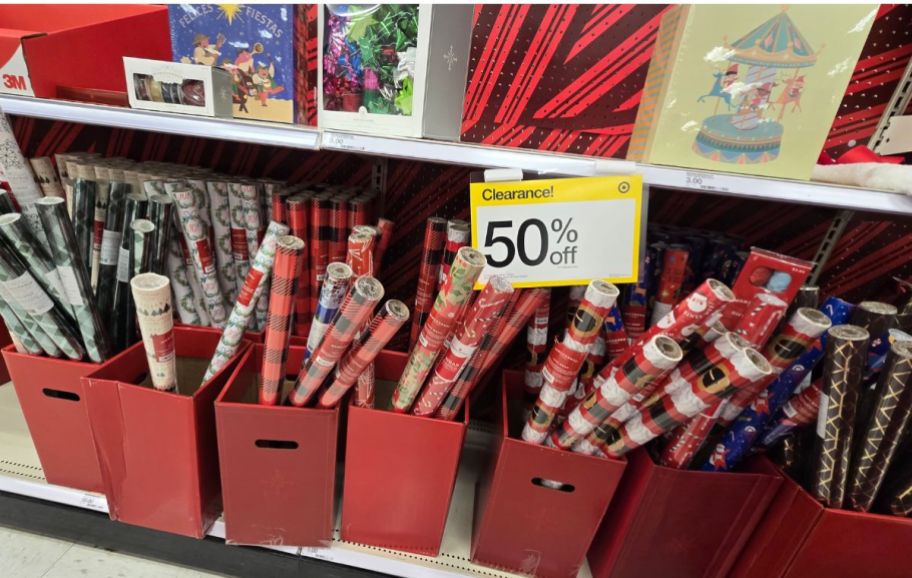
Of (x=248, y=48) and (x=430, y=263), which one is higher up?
(x=248, y=48)

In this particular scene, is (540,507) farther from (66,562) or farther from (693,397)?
(66,562)

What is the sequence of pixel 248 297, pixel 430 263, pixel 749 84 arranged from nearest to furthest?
pixel 749 84 < pixel 248 297 < pixel 430 263

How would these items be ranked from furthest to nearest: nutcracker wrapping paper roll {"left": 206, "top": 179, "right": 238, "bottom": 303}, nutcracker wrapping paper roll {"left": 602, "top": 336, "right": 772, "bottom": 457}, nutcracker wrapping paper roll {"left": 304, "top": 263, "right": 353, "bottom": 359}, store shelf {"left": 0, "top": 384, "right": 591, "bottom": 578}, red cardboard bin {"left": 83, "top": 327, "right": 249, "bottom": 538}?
nutcracker wrapping paper roll {"left": 206, "top": 179, "right": 238, "bottom": 303}
store shelf {"left": 0, "top": 384, "right": 591, "bottom": 578}
red cardboard bin {"left": 83, "top": 327, "right": 249, "bottom": 538}
nutcracker wrapping paper roll {"left": 304, "top": 263, "right": 353, "bottom": 359}
nutcracker wrapping paper roll {"left": 602, "top": 336, "right": 772, "bottom": 457}

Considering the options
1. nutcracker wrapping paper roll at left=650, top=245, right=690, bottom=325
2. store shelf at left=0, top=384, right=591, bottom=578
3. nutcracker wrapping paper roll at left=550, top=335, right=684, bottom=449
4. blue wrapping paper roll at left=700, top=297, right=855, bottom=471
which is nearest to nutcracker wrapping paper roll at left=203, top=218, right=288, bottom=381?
store shelf at left=0, top=384, right=591, bottom=578

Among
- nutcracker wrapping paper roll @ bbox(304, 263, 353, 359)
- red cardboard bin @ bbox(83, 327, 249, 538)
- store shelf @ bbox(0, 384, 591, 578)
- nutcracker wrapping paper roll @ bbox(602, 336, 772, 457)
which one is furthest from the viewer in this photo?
store shelf @ bbox(0, 384, 591, 578)

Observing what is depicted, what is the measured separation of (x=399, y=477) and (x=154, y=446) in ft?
1.68

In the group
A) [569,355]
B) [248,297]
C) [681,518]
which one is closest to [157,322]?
[248,297]

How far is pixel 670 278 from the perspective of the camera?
996 mm

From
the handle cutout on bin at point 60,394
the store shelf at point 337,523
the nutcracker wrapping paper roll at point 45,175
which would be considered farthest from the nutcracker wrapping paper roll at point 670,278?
the nutcracker wrapping paper roll at point 45,175

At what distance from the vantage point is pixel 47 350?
98 cm

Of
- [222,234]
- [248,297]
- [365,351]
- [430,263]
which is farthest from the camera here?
[222,234]

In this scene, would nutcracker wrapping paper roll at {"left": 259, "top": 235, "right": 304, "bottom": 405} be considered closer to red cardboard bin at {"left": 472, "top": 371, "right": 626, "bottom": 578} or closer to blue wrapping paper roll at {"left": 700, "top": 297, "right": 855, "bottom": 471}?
red cardboard bin at {"left": 472, "top": 371, "right": 626, "bottom": 578}

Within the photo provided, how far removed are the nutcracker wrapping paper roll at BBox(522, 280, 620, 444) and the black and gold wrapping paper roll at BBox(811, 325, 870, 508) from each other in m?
0.37

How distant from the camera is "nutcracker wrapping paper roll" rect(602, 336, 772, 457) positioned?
0.70 m
